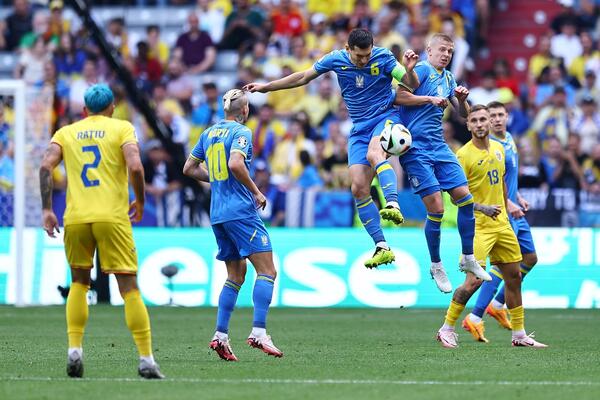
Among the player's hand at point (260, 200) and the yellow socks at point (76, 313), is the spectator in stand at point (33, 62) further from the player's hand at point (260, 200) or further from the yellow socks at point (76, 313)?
the yellow socks at point (76, 313)

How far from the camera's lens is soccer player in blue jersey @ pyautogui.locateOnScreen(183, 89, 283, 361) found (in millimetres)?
11508

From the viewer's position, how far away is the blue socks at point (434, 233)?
517 inches

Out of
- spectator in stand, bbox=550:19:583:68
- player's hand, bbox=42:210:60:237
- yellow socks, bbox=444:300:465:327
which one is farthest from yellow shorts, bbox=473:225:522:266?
spectator in stand, bbox=550:19:583:68

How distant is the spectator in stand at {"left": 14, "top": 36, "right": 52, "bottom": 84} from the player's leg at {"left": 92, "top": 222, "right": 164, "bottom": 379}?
1630 cm

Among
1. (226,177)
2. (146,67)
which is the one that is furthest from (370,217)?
(146,67)

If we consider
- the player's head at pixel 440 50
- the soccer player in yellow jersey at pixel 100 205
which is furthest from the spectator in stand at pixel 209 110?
the soccer player in yellow jersey at pixel 100 205

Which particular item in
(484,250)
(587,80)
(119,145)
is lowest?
(484,250)

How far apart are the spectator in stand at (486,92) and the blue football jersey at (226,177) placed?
11.9 meters

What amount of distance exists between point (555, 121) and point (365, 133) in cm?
1060

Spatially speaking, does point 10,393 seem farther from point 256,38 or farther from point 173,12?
point 173,12

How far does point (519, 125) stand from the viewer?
22.7 m

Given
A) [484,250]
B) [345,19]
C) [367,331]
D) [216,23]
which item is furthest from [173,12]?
[484,250]

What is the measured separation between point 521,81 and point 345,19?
148 inches

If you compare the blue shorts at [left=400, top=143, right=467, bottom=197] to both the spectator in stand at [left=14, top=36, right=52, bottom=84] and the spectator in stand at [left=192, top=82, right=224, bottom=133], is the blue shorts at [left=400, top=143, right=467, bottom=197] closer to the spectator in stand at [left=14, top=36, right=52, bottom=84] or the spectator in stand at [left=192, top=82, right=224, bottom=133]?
the spectator in stand at [left=192, top=82, right=224, bottom=133]
